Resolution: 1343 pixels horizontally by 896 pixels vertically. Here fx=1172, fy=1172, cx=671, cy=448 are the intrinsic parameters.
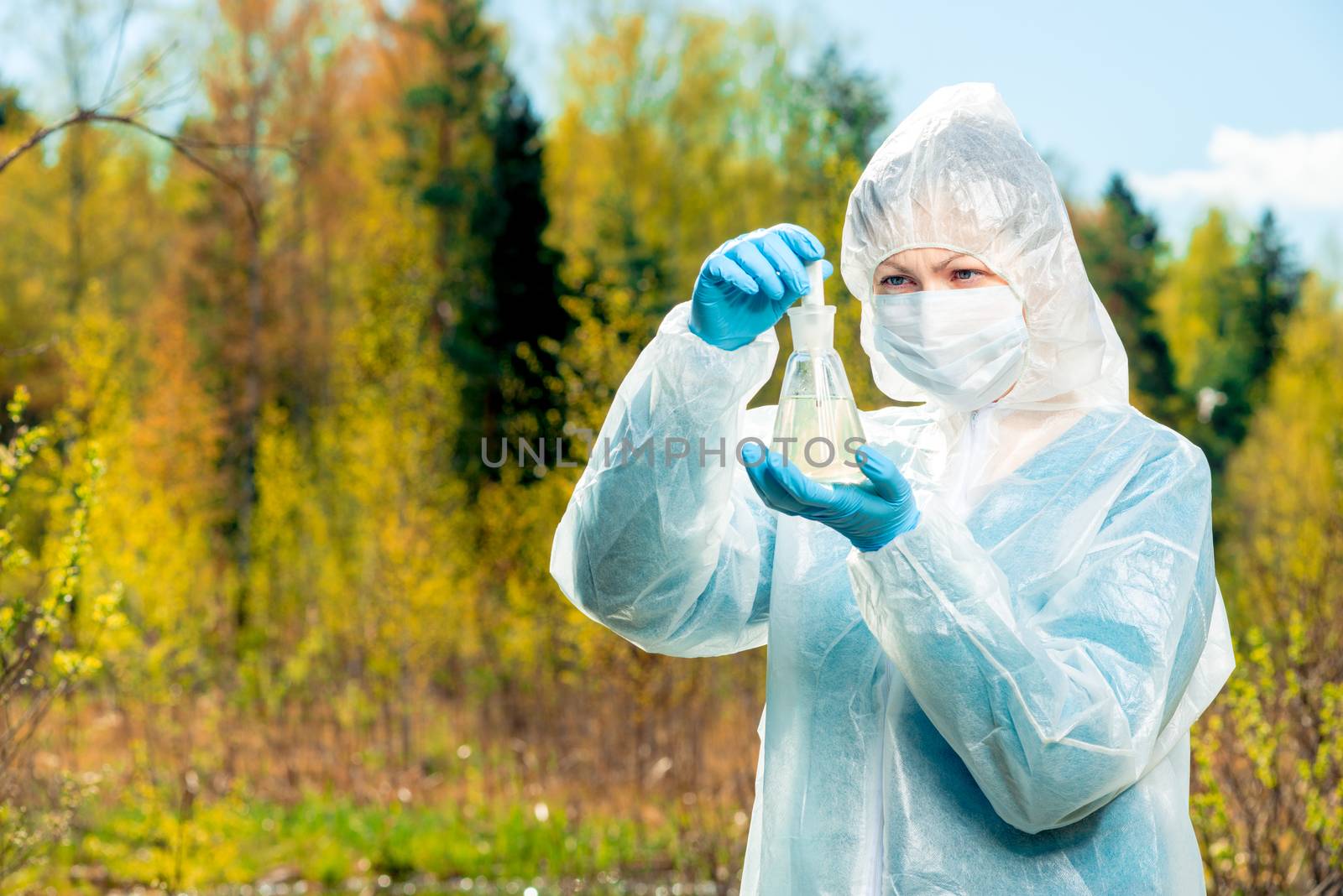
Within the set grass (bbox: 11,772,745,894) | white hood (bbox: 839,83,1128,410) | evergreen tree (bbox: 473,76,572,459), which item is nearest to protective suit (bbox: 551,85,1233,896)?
white hood (bbox: 839,83,1128,410)

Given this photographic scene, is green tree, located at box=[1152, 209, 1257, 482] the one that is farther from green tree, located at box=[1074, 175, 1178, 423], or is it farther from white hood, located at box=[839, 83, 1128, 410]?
white hood, located at box=[839, 83, 1128, 410]

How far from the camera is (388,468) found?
900 centimetres

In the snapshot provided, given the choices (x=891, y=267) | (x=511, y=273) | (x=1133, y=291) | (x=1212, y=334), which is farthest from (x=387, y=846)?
(x=1212, y=334)

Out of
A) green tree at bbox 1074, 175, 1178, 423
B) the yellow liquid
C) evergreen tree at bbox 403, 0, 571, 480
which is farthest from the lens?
green tree at bbox 1074, 175, 1178, 423

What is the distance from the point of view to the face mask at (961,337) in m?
1.48

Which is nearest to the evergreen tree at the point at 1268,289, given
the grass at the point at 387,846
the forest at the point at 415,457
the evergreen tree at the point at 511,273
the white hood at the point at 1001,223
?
the forest at the point at 415,457

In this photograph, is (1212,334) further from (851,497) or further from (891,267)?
(851,497)

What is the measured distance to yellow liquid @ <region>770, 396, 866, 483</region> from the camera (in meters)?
1.32

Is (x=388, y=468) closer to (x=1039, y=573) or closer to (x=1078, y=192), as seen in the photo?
(x=1039, y=573)

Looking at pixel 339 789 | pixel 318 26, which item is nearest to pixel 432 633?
pixel 339 789

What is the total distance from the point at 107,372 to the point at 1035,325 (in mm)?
8031

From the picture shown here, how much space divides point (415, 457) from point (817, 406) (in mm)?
7892

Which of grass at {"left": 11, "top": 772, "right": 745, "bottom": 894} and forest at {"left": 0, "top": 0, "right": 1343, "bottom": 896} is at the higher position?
forest at {"left": 0, "top": 0, "right": 1343, "bottom": 896}

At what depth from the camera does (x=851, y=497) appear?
122 cm
